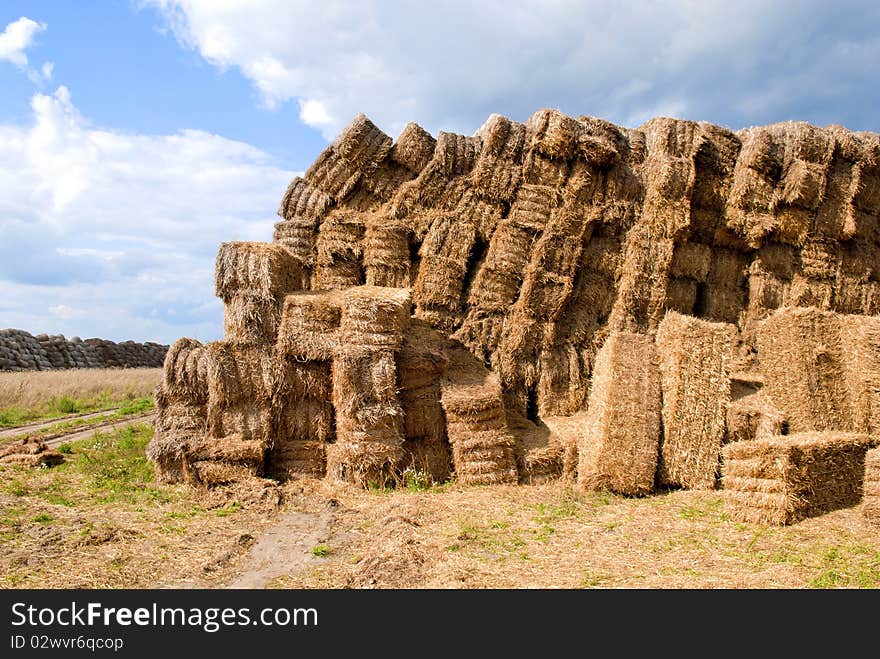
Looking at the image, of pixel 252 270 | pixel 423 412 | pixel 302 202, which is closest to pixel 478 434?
pixel 423 412

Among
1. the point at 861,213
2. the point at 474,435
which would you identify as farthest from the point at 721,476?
the point at 861,213

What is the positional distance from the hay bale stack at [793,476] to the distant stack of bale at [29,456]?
468 inches

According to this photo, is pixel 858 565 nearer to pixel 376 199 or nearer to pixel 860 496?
pixel 860 496

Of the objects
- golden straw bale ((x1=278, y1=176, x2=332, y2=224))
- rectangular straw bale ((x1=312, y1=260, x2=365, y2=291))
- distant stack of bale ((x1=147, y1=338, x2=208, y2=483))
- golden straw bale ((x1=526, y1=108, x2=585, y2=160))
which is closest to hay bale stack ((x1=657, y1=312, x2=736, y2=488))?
golden straw bale ((x1=526, y1=108, x2=585, y2=160))

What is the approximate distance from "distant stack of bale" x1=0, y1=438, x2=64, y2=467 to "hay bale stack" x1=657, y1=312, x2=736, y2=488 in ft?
36.4

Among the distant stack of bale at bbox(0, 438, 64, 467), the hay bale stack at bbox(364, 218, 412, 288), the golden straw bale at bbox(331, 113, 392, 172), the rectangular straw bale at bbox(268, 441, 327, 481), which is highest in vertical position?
the golden straw bale at bbox(331, 113, 392, 172)

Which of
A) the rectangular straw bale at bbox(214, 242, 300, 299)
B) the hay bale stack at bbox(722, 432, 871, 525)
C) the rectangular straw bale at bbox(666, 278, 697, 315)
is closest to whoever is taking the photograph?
the hay bale stack at bbox(722, 432, 871, 525)

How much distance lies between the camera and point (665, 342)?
34.2ft

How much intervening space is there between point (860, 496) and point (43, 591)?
944 cm

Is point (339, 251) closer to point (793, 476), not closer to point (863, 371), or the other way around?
point (793, 476)

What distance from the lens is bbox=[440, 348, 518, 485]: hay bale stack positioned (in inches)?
399

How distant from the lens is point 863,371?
1022cm

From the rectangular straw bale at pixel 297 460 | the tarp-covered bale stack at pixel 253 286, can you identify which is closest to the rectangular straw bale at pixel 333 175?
the tarp-covered bale stack at pixel 253 286

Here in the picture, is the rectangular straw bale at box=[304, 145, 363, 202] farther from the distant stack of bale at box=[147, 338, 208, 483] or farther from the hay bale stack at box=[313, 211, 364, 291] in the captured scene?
the distant stack of bale at box=[147, 338, 208, 483]
